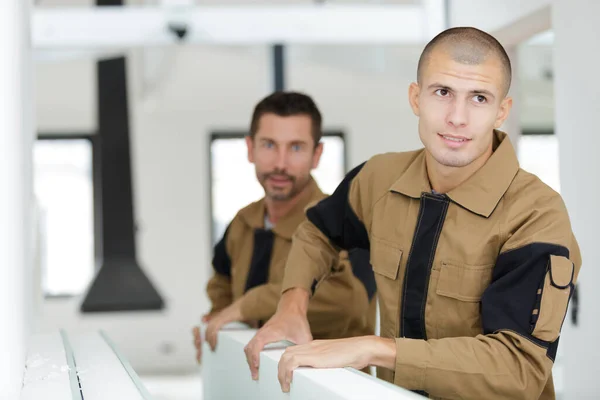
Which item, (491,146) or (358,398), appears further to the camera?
(491,146)

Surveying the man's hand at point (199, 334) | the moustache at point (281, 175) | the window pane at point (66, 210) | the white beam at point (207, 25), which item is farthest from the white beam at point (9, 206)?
the window pane at point (66, 210)

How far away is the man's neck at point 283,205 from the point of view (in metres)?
2.39

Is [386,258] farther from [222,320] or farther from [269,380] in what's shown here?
[222,320]

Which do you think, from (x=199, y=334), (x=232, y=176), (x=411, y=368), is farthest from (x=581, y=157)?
(x=232, y=176)

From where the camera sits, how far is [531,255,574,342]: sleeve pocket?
139 cm

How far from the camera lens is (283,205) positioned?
2.40m

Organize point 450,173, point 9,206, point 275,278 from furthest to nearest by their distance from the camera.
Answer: point 275,278 < point 450,173 < point 9,206

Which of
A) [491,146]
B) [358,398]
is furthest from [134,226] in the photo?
[358,398]

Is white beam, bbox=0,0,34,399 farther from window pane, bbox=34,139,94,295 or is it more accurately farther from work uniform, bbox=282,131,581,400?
window pane, bbox=34,139,94,295

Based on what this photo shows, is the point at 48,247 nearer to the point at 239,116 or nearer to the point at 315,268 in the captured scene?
the point at 239,116

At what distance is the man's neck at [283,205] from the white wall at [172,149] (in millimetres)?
5262

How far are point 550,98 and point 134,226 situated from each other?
16.0 ft

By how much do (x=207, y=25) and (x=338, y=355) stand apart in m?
2.46

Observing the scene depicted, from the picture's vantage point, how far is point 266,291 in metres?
2.11
